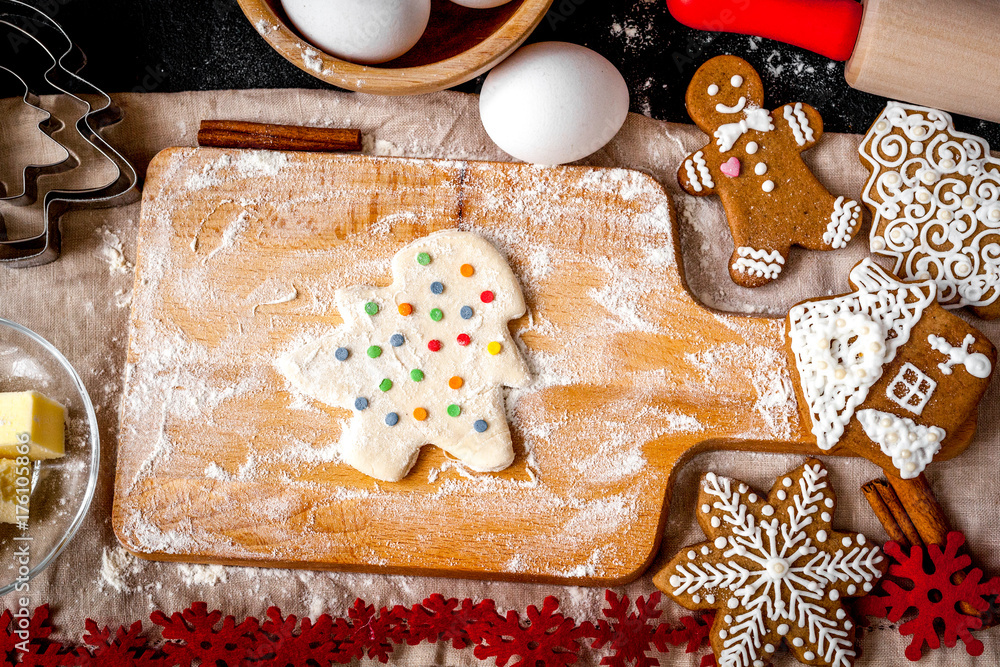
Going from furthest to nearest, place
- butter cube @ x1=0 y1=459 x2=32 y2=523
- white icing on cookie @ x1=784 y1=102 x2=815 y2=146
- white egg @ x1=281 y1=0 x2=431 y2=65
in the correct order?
white icing on cookie @ x1=784 y1=102 x2=815 y2=146 → butter cube @ x1=0 y1=459 x2=32 y2=523 → white egg @ x1=281 y1=0 x2=431 y2=65

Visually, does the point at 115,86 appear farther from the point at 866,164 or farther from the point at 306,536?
the point at 866,164

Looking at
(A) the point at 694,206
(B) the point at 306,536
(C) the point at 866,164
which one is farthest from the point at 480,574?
(C) the point at 866,164

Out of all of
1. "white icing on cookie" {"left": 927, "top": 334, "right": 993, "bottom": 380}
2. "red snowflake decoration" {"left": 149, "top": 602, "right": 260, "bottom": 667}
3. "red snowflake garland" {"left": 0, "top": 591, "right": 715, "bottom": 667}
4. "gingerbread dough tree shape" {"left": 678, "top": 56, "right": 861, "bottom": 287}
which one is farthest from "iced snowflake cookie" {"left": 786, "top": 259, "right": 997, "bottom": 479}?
"red snowflake decoration" {"left": 149, "top": 602, "right": 260, "bottom": 667}

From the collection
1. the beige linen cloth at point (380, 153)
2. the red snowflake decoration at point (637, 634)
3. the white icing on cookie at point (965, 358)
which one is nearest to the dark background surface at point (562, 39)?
the beige linen cloth at point (380, 153)

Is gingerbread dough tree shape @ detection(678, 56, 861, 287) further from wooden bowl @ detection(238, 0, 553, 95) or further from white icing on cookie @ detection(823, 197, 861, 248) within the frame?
wooden bowl @ detection(238, 0, 553, 95)

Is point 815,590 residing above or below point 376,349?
below
